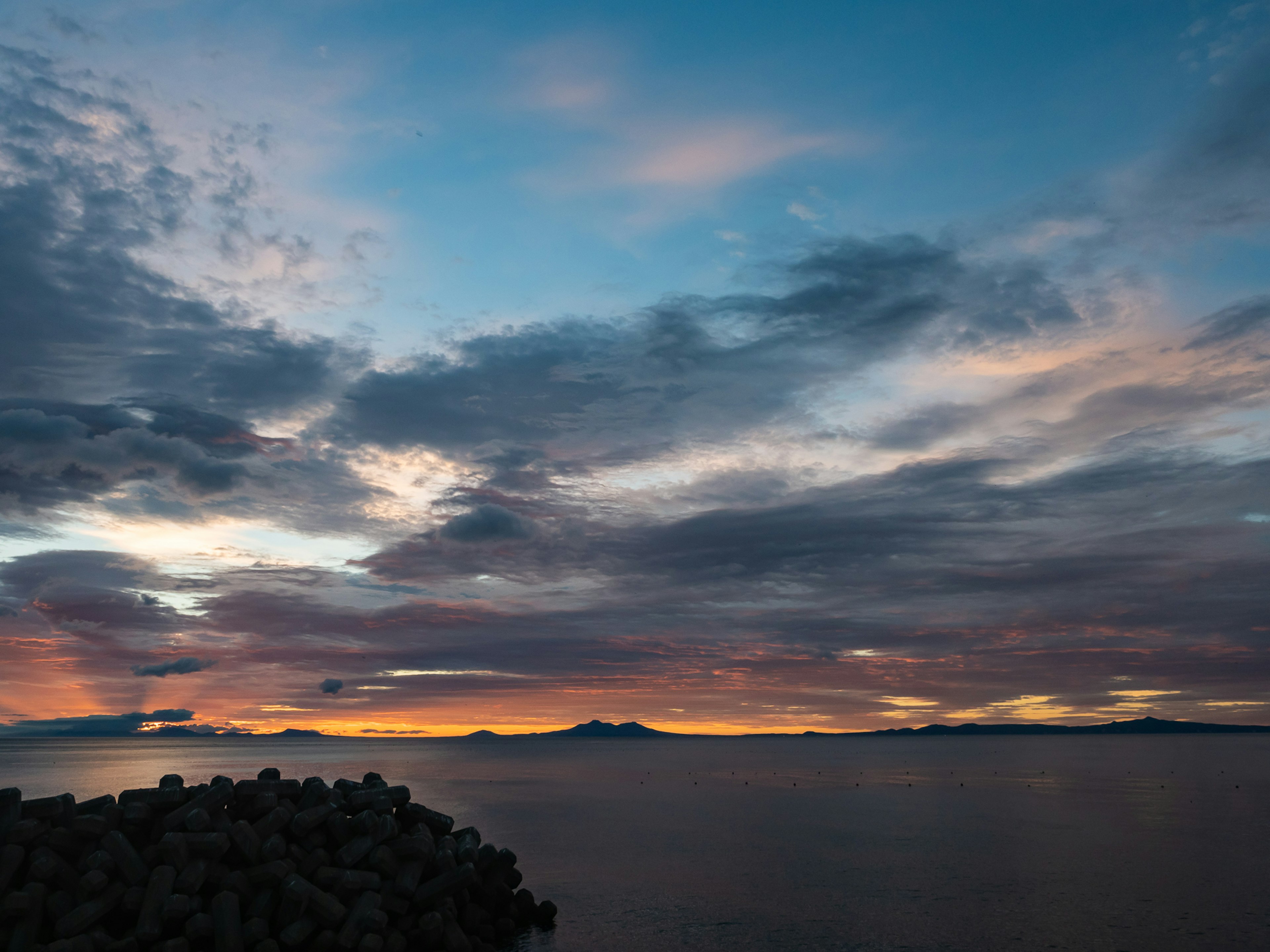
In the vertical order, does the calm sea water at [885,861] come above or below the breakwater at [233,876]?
below

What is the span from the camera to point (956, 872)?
39.0m

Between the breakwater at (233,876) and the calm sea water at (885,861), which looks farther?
the calm sea water at (885,861)

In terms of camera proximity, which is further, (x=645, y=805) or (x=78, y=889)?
(x=645, y=805)

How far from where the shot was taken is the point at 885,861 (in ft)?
138

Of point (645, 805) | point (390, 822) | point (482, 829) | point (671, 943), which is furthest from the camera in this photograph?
point (645, 805)

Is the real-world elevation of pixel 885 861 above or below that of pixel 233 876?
below

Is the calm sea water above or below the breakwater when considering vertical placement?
below

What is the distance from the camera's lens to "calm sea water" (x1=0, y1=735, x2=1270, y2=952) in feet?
91.6

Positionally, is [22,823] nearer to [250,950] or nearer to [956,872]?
[250,950]

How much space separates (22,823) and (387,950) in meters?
9.57

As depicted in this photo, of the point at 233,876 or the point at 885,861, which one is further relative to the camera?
the point at 885,861

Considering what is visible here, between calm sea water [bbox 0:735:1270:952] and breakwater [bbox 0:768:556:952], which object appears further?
calm sea water [bbox 0:735:1270:952]

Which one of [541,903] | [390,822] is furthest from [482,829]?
[390,822]

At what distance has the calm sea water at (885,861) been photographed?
2792 centimetres
